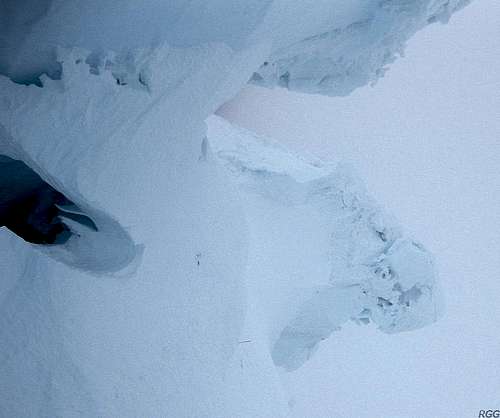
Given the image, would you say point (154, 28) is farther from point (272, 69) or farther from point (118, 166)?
point (272, 69)

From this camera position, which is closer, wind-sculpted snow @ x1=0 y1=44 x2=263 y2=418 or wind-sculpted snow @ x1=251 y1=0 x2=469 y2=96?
wind-sculpted snow @ x1=0 y1=44 x2=263 y2=418

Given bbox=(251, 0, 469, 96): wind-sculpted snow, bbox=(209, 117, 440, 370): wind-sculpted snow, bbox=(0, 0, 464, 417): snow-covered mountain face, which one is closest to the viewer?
bbox=(0, 0, 464, 417): snow-covered mountain face

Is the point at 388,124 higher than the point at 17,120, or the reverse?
the point at 388,124

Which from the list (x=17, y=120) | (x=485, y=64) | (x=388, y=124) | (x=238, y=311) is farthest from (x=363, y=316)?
(x=485, y=64)

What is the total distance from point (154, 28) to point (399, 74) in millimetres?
1556

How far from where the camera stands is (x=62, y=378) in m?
0.60

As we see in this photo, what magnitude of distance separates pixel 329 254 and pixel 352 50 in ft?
1.10

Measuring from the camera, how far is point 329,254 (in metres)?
1.05

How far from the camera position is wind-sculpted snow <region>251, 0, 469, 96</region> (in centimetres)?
83

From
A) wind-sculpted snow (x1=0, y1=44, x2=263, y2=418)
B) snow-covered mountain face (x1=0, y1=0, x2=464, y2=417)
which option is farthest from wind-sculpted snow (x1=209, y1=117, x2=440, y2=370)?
wind-sculpted snow (x1=0, y1=44, x2=263, y2=418)

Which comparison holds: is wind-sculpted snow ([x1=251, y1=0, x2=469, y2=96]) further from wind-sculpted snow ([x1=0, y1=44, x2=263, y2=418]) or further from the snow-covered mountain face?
wind-sculpted snow ([x1=0, y1=44, x2=263, y2=418])

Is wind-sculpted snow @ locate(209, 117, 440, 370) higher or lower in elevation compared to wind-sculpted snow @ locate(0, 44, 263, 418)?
higher

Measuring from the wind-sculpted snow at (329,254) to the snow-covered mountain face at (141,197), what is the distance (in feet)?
0.39

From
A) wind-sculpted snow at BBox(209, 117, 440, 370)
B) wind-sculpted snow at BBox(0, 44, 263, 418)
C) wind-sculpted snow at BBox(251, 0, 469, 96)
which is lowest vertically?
wind-sculpted snow at BBox(0, 44, 263, 418)
